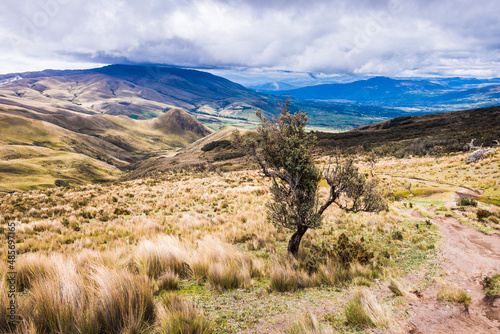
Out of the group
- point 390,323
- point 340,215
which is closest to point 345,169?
point 390,323

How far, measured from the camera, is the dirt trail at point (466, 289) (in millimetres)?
4652

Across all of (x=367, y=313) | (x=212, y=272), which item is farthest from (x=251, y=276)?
(x=367, y=313)

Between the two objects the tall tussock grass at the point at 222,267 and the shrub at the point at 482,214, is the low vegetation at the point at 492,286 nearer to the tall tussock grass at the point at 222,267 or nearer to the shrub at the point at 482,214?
the tall tussock grass at the point at 222,267

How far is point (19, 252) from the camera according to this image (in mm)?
9195

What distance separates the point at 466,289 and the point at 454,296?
1.22 metres

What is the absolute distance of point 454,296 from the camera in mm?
5449

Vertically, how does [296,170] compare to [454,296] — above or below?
above

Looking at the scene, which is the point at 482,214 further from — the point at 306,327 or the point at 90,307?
the point at 90,307

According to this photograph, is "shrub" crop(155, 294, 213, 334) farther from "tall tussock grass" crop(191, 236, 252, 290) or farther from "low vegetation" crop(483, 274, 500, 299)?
"low vegetation" crop(483, 274, 500, 299)

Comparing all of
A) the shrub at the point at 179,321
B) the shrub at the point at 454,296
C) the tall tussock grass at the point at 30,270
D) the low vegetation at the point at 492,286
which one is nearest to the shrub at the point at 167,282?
the shrub at the point at 179,321

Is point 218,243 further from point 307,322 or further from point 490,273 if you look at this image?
point 490,273

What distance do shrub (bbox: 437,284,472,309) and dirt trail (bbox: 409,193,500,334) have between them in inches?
5.7

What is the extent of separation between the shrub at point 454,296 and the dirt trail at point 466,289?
0.14 metres

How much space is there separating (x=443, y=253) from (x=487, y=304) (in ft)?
13.1
